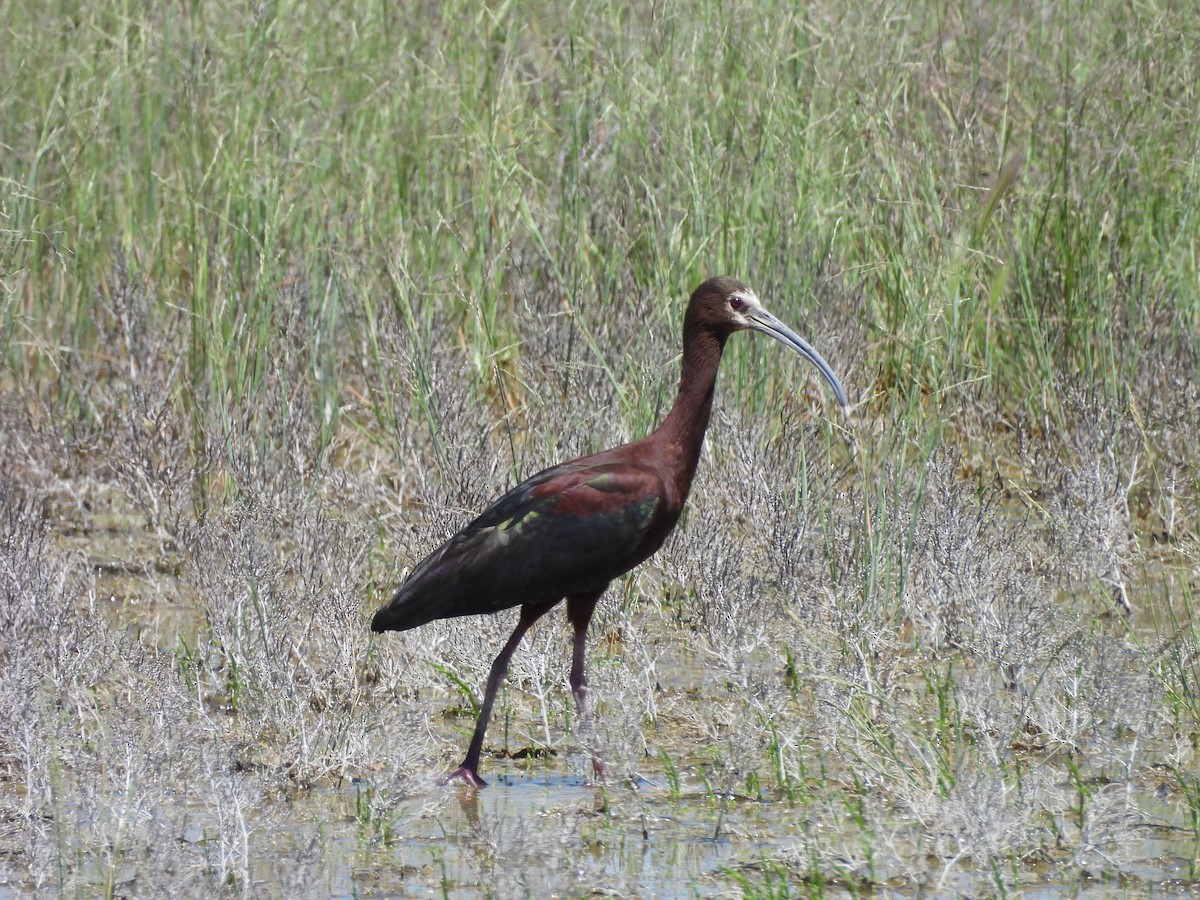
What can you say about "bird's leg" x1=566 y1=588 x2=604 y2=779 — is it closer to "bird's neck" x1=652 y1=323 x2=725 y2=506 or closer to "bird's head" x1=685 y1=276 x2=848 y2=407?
"bird's neck" x1=652 y1=323 x2=725 y2=506

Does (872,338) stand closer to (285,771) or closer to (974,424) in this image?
(974,424)

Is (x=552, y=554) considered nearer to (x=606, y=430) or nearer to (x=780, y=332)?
(x=780, y=332)

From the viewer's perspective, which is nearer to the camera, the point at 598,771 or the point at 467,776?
the point at 598,771

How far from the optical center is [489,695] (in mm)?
4621

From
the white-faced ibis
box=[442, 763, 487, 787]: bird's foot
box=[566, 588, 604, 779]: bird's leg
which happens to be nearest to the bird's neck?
the white-faced ibis

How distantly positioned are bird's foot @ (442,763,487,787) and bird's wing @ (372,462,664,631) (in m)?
0.38

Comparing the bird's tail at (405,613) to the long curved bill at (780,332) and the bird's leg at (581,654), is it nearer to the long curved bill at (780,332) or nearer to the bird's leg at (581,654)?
the bird's leg at (581,654)

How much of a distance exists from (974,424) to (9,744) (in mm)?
3482

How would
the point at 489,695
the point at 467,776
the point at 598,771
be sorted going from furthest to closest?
1. the point at 489,695
2. the point at 467,776
3. the point at 598,771

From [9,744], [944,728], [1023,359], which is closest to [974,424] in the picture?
[1023,359]

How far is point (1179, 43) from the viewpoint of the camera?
6621mm

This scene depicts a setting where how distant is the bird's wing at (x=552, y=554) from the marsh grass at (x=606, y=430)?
296 mm

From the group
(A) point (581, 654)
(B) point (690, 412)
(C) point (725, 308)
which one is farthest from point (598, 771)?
(C) point (725, 308)

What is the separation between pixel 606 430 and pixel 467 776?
1875mm
